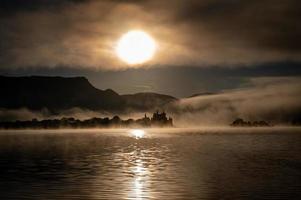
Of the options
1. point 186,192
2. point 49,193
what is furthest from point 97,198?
point 186,192

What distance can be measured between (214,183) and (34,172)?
30.4 meters

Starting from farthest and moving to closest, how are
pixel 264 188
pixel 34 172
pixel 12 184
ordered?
pixel 34 172, pixel 12 184, pixel 264 188

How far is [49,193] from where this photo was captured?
52.5m

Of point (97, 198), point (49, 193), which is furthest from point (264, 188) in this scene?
point (49, 193)

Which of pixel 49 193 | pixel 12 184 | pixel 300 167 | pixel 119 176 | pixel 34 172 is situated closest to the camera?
pixel 49 193

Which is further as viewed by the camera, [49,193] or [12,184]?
[12,184]

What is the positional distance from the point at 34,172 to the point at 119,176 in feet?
50.7

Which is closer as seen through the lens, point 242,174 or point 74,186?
point 74,186

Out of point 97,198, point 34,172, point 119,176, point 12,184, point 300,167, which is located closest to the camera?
point 97,198

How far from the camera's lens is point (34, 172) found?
252 ft

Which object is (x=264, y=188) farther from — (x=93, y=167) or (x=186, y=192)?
Answer: (x=93, y=167)

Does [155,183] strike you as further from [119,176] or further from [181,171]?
[181,171]

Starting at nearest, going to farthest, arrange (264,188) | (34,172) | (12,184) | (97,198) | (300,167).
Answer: (97,198) < (264,188) < (12,184) < (34,172) < (300,167)

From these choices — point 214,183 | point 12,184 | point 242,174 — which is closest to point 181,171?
point 242,174
